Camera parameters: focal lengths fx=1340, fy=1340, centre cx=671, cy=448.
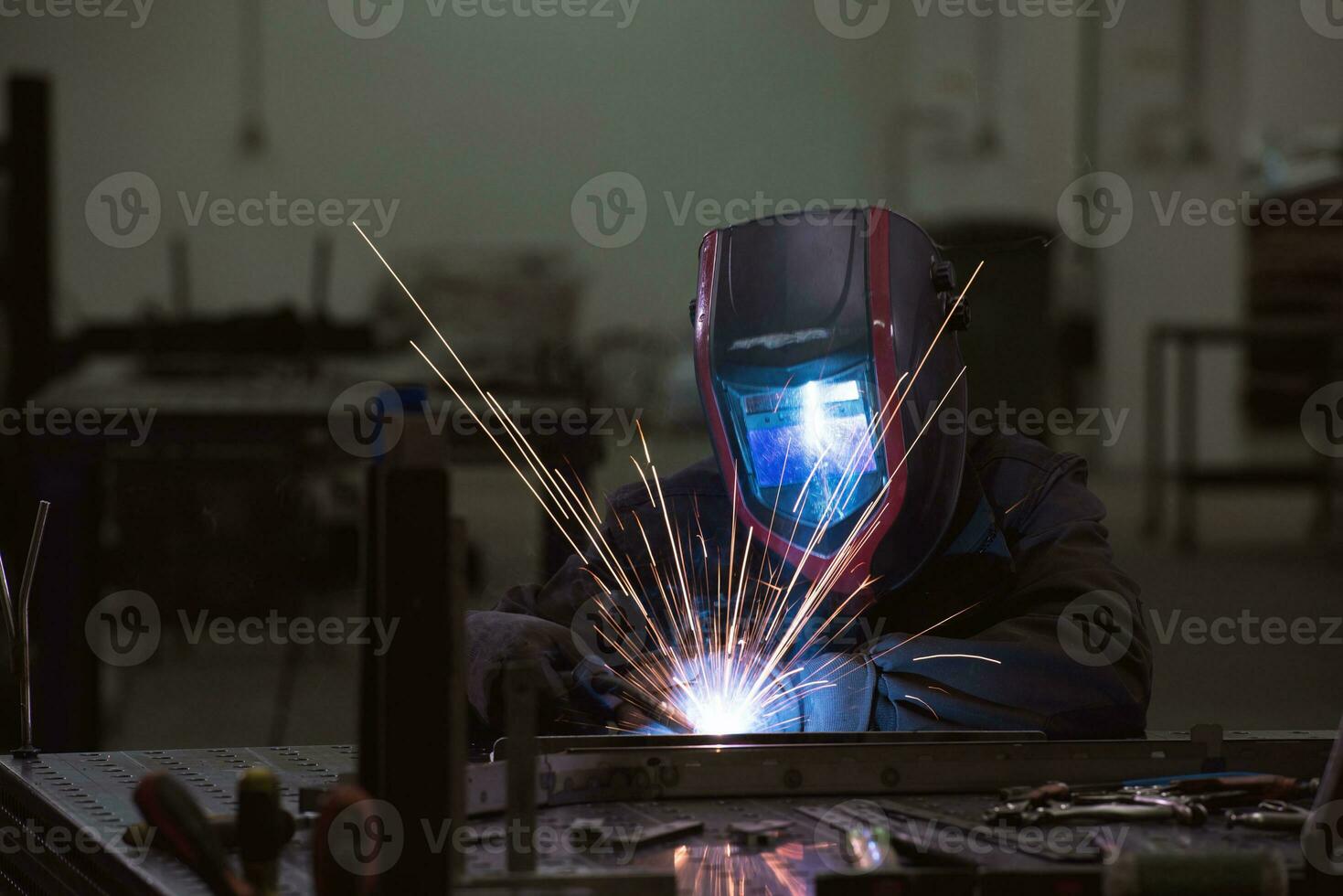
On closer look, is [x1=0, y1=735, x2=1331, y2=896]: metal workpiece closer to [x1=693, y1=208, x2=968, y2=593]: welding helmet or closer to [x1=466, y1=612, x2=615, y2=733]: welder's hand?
[x1=466, y1=612, x2=615, y2=733]: welder's hand

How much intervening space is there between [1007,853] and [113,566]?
387 cm

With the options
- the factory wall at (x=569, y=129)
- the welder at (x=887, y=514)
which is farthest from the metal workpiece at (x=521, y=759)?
the factory wall at (x=569, y=129)

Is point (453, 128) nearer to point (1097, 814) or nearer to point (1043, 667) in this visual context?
point (1043, 667)

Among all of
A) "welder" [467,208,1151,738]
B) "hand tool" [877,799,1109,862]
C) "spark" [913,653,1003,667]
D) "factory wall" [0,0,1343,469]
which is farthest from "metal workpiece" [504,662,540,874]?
"factory wall" [0,0,1343,469]

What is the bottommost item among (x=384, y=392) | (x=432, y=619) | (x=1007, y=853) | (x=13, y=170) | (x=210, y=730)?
(x=210, y=730)

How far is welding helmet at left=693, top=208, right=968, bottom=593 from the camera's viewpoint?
165cm

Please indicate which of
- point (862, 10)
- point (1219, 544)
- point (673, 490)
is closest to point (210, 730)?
point (673, 490)

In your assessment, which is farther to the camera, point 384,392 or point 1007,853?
point 1007,853

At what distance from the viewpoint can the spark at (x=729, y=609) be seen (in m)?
1.55

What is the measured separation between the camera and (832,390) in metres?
1.67

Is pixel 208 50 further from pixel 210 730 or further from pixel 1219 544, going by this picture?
pixel 1219 544

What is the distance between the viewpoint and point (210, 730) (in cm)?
448

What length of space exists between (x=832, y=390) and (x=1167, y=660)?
13.5ft

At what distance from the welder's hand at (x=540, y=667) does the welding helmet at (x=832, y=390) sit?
297 millimetres
